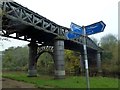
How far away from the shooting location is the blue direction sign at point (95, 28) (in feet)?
28.7

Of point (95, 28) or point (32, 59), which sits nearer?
point (95, 28)

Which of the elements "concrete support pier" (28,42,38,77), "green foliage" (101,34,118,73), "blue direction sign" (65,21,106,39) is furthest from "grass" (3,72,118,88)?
"green foliage" (101,34,118,73)

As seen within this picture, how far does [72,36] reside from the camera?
31.7 feet

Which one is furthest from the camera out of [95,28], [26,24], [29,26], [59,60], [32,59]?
[32,59]

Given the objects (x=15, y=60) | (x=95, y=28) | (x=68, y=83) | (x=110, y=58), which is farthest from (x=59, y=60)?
(x=15, y=60)

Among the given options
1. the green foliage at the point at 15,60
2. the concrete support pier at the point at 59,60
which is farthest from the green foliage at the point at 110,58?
the green foliage at the point at 15,60

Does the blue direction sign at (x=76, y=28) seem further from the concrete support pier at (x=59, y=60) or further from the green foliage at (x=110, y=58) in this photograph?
the green foliage at (x=110, y=58)

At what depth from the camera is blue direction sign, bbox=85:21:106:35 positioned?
8.73 m

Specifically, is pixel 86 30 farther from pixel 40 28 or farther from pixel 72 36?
pixel 40 28

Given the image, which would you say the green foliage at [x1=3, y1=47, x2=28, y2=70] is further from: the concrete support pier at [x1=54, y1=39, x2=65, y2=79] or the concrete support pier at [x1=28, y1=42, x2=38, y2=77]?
the concrete support pier at [x1=54, y1=39, x2=65, y2=79]

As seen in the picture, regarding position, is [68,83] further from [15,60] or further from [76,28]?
[15,60]

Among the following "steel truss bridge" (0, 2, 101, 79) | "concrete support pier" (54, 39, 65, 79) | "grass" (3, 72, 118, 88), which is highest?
"steel truss bridge" (0, 2, 101, 79)

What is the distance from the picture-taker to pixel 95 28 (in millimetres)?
8922

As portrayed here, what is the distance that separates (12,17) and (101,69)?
41739mm
